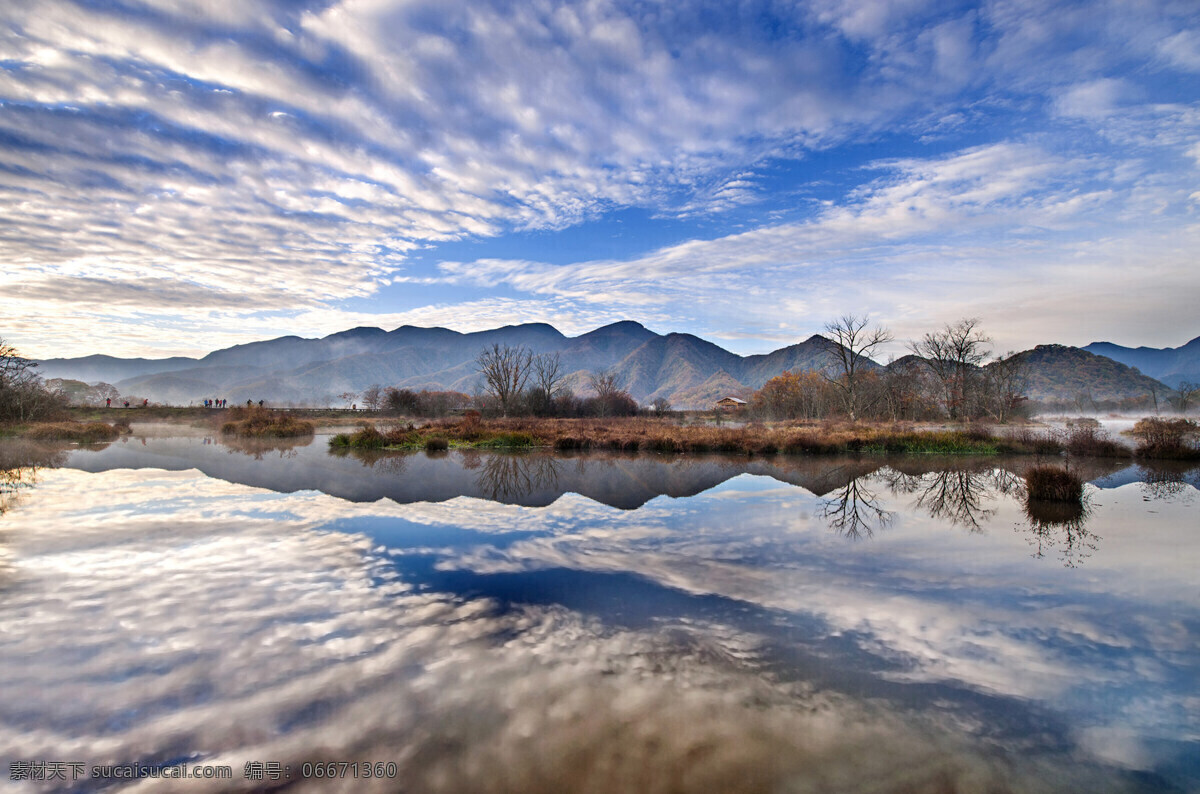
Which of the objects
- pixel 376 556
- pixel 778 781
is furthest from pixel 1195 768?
pixel 376 556

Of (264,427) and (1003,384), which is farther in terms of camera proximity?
(1003,384)

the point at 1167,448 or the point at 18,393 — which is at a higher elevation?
the point at 18,393

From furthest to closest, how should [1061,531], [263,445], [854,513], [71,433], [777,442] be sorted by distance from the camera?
[71,433] → [263,445] → [777,442] → [854,513] → [1061,531]

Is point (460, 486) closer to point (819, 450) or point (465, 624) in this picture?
point (465, 624)

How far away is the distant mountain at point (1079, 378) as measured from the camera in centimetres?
14388

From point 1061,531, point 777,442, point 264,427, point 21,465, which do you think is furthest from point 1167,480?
point 264,427

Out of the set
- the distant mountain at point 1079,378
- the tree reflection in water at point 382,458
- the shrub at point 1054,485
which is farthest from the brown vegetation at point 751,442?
the distant mountain at point 1079,378

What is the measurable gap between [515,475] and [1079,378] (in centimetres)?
20354

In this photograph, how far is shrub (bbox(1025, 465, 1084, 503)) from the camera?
43.5 ft

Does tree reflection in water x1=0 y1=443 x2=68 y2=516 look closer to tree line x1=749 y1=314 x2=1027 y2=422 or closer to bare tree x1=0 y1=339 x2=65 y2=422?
bare tree x1=0 y1=339 x2=65 y2=422

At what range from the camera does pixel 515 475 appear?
18.0 meters

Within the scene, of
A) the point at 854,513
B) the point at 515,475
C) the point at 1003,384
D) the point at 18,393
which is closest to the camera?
the point at 854,513

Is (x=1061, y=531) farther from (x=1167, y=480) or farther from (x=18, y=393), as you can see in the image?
(x=18, y=393)

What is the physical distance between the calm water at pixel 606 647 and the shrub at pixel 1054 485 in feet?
4.65
